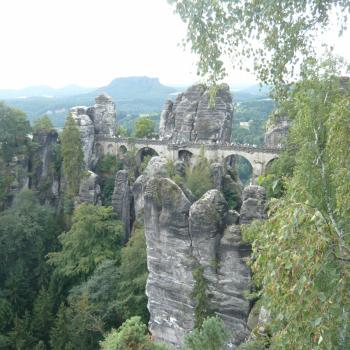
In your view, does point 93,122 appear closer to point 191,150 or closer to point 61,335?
point 191,150

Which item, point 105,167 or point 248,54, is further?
point 105,167

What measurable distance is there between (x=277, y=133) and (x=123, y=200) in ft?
38.3

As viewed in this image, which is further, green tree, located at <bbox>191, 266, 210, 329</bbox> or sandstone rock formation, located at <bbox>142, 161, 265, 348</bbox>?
green tree, located at <bbox>191, 266, 210, 329</bbox>

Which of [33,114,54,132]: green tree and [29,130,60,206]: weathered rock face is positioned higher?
[33,114,54,132]: green tree

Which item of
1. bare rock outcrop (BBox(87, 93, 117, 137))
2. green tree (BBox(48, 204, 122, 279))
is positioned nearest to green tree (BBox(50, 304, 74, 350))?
green tree (BBox(48, 204, 122, 279))

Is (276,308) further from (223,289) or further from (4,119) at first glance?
(4,119)

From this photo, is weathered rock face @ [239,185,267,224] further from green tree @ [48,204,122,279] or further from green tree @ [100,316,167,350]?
green tree @ [48,204,122,279]

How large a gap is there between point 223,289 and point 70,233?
14.3 metres

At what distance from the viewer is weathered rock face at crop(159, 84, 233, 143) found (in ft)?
107

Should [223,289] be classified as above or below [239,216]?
below

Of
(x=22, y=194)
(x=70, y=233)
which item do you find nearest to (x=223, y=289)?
(x=70, y=233)

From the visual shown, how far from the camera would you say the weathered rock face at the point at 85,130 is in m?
33.9

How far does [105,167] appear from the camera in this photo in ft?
116

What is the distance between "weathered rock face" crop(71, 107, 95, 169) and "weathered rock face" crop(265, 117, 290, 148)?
44.3 ft
